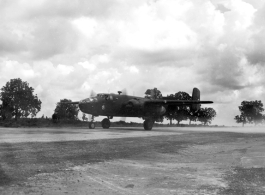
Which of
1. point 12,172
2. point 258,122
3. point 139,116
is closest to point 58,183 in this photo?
point 12,172

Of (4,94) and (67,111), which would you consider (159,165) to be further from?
(67,111)

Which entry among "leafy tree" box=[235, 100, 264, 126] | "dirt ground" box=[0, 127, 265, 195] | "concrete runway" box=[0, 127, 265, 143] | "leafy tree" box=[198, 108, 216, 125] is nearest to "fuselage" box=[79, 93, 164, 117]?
"concrete runway" box=[0, 127, 265, 143]

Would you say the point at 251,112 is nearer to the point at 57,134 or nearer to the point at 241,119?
the point at 241,119

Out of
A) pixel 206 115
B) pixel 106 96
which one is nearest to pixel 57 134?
pixel 106 96

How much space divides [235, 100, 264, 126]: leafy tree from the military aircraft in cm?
9987

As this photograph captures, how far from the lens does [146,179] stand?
6.77m

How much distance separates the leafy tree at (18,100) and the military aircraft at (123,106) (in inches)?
1488

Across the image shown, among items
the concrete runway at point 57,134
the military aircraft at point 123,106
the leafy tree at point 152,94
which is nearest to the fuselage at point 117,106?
the military aircraft at point 123,106

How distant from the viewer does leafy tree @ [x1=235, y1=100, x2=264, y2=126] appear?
416ft

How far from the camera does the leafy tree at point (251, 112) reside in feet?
416

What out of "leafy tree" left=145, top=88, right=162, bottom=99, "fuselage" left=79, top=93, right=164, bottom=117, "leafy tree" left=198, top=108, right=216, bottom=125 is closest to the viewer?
"fuselage" left=79, top=93, right=164, bottom=117

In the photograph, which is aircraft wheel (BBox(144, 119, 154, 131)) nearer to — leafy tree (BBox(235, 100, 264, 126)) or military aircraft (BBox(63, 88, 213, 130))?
military aircraft (BBox(63, 88, 213, 130))

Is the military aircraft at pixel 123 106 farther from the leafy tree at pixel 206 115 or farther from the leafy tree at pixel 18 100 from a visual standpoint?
the leafy tree at pixel 206 115

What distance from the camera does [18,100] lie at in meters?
66.6
